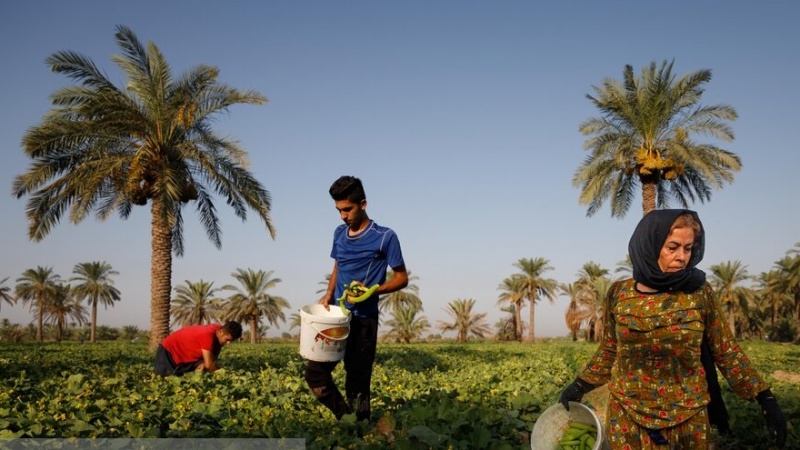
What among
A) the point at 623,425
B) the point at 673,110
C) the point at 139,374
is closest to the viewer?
the point at 623,425

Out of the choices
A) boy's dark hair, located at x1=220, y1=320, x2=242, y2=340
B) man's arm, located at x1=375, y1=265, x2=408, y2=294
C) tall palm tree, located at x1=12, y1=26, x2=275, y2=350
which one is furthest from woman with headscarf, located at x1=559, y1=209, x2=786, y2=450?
tall palm tree, located at x1=12, y1=26, x2=275, y2=350

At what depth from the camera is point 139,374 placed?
8.23 meters

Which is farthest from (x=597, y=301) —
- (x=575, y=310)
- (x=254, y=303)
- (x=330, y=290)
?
(x=330, y=290)

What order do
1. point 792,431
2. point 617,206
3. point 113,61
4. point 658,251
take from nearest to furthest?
point 658,251, point 792,431, point 113,61, point 617,206

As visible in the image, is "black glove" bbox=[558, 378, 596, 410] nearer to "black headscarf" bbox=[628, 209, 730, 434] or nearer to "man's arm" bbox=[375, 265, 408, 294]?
"black headscarf" bbox=[628, 209, 730, 434]

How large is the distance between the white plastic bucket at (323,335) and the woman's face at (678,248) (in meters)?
2.16

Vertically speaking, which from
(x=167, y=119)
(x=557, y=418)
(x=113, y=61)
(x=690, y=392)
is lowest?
(x=557, y=418)

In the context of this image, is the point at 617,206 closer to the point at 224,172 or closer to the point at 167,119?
the point at 224,172

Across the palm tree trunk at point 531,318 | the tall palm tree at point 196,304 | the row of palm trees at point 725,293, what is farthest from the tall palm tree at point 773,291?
the tall palm tree at point 196,304

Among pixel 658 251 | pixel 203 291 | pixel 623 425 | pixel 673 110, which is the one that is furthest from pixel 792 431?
pixel 203 291

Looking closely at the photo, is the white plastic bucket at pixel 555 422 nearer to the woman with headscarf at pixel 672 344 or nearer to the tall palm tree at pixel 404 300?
the woman with headscarf at pixel 672 344

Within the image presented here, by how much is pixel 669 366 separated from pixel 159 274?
16.2 m

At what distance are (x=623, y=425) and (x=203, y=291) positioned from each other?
143 feet

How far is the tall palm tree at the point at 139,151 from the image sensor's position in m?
15.4
